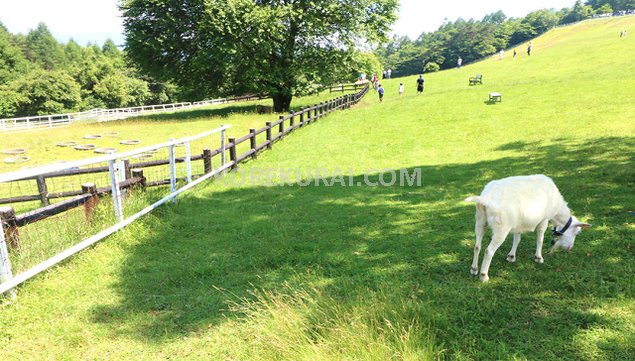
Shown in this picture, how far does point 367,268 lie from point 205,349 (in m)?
2.26

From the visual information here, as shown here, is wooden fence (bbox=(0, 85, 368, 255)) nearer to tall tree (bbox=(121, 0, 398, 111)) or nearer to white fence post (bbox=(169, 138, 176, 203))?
white fence post (bbox=(169, 138, 176, 203))

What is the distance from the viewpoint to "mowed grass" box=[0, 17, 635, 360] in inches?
126

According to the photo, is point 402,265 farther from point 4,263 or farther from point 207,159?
point 207,159

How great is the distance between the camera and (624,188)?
22.4 feet

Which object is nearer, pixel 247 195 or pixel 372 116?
pixel 247 195

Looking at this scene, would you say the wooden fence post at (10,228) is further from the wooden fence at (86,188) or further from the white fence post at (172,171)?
the white fence post at (172,171)

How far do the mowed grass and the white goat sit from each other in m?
0.29

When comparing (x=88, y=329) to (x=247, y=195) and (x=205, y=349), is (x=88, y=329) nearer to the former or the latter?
(x=205, y=349)

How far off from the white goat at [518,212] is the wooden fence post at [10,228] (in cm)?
544

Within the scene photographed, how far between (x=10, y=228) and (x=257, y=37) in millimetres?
21771

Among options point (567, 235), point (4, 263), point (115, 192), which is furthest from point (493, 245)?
point (115, 192)

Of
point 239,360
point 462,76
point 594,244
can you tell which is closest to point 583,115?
point 594,244

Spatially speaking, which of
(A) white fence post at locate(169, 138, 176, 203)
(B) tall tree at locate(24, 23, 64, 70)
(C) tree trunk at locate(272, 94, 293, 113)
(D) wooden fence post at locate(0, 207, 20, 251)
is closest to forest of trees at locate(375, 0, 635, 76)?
(C) tree trunk at locate(272, 94, 293, 113)

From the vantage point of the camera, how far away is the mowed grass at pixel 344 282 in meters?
3.19
